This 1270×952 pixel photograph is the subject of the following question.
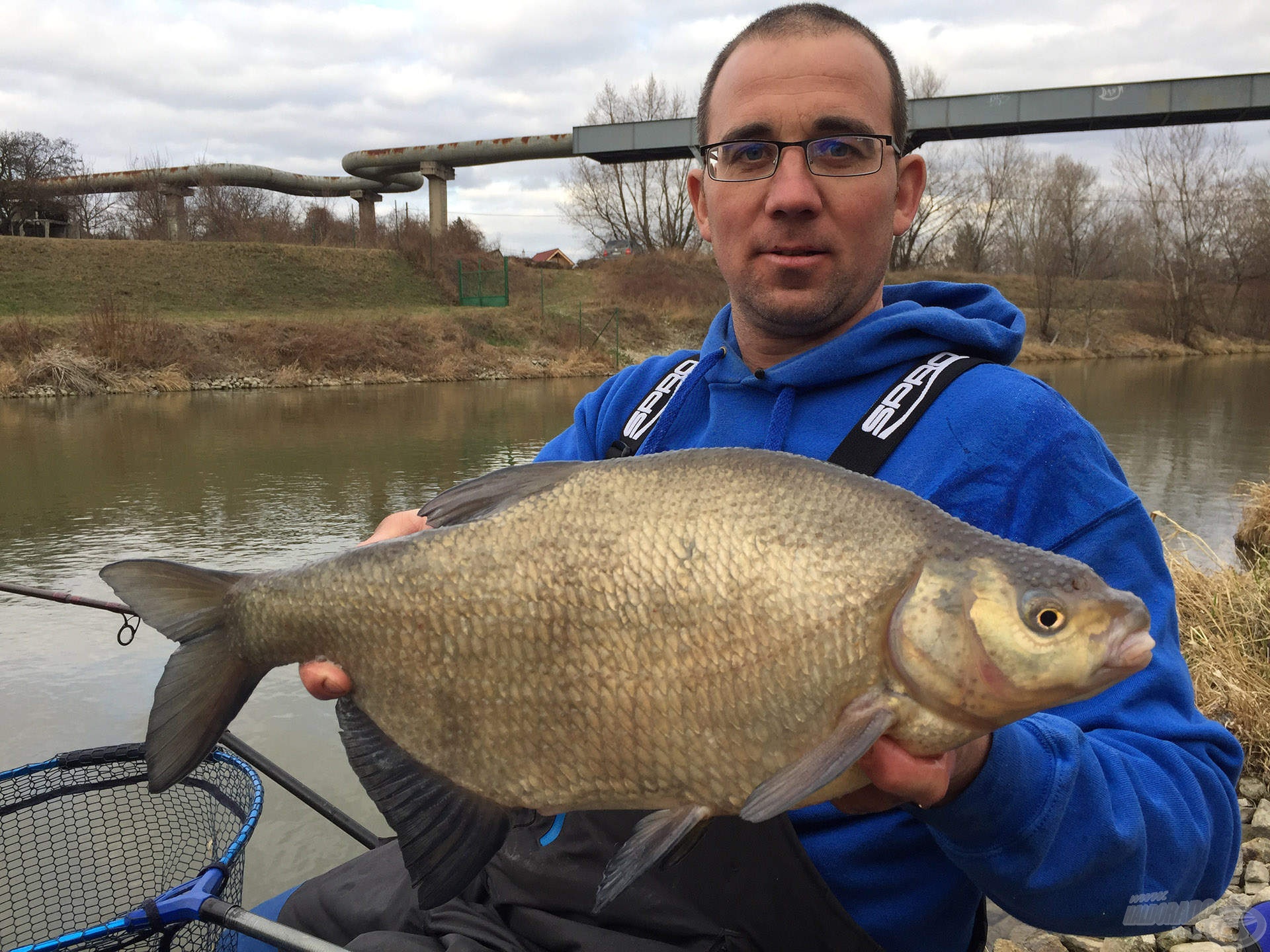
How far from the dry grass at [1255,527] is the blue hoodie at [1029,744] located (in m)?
6.69

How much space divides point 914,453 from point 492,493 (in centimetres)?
87

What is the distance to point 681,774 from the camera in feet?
4.58

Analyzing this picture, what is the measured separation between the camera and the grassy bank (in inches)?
802

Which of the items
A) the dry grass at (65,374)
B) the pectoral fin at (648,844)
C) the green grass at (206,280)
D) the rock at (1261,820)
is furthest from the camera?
→ the green grass at (206,280)

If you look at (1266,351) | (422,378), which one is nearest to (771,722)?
(422,378)

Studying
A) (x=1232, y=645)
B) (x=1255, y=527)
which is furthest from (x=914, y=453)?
(x=1255, y=527)

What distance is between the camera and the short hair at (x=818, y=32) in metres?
2.16

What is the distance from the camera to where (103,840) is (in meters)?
3.07

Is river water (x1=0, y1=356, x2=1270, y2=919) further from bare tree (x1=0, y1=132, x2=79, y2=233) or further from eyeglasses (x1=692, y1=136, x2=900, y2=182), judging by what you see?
bare tree (x1=0, y1=132, x2=79, y2=233)

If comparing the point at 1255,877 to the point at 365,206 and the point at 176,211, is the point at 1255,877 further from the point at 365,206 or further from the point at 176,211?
the point at 365,206

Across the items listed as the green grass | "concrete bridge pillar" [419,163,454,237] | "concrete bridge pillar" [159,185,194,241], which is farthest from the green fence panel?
"concrete bridge pillar" [159,185,194,241]

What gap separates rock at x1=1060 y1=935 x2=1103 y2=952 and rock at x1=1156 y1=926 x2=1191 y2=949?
17 centimetres

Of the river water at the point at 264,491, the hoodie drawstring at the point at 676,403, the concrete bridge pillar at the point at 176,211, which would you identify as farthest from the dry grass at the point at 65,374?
the hoodie drawstring at the point at 676,403

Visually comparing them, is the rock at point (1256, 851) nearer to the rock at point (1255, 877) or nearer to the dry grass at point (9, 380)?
the rock at point (1255, 877)
